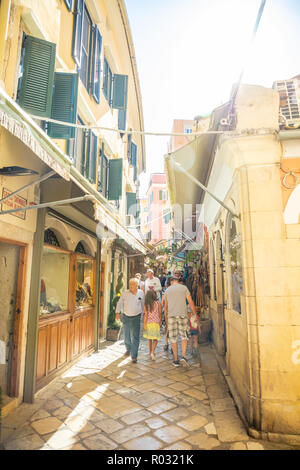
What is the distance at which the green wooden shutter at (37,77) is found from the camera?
14.3 ft

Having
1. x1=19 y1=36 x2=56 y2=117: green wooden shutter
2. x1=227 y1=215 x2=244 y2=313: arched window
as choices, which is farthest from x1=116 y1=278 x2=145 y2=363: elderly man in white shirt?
x1=19 y1=36 x2=56 y2=117: green wooden shutter

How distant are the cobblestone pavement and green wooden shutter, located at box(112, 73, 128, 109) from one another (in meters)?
8.43

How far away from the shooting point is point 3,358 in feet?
13.3

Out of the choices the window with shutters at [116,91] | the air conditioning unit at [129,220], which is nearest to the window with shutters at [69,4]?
the window with shutters at [116,91]

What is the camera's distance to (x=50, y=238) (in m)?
5.60

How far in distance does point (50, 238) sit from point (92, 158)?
9.61 feet

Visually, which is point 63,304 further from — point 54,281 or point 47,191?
point 47,191

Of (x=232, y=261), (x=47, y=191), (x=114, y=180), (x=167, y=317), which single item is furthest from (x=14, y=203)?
(x=114, y=180)

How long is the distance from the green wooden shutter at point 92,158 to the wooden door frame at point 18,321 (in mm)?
3432

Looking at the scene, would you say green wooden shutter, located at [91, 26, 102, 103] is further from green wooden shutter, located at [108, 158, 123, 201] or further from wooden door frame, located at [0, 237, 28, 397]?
wooden door frame, located at [0, 237, 28, 397]

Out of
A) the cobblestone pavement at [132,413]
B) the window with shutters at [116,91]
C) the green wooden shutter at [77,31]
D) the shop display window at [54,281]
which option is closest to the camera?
the cobblestone pavement at [132,413]

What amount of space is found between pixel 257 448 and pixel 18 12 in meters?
6.75

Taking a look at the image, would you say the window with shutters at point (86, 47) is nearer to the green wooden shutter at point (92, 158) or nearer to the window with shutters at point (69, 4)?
the window with shutters at point (69, 4)
